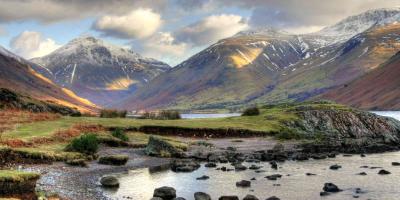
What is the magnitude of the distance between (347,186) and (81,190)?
2792 centimetres

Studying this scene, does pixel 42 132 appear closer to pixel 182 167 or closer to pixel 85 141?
pixel 85 141

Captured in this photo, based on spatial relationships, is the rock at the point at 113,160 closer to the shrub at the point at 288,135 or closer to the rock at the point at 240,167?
the rock at the point at 240,167

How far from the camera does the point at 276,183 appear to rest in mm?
A: 53062

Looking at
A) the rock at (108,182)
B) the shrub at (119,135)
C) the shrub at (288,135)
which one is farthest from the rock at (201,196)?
the shrub at (288,135)

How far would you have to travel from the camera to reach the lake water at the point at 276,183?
4634cm

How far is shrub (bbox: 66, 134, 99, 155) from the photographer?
68125 millimetres

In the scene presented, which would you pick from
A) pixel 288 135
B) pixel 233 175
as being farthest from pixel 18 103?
pixel 233 175

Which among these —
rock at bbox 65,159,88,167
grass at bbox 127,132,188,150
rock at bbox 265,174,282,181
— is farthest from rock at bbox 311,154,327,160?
rock at bbox 65,159,88,167

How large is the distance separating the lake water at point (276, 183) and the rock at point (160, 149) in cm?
1247

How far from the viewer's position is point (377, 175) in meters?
60.3

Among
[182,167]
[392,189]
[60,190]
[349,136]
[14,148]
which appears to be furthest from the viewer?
[349,136]

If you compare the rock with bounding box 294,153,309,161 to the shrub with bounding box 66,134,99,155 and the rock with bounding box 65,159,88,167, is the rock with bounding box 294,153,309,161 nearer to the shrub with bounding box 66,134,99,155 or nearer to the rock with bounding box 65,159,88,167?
the shrub with bounding box 66,134,99,155

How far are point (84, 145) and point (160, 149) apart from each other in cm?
1355

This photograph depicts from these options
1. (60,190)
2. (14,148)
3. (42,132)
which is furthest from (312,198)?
(42,132)
